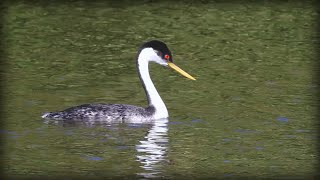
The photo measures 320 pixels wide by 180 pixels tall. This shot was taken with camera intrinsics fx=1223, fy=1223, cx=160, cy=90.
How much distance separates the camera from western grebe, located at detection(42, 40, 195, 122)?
18.7m

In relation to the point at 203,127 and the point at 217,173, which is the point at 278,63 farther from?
the point at 217,173

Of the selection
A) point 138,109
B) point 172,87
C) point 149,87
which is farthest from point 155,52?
point 172,87

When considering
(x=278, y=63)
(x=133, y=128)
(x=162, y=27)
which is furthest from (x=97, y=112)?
(x=162, y=27)

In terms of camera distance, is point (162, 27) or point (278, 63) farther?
point (162, 27)

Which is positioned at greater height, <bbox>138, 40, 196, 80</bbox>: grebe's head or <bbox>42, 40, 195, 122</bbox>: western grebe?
<bbox>138, 40, 196, 80</bbox>: grebe's head

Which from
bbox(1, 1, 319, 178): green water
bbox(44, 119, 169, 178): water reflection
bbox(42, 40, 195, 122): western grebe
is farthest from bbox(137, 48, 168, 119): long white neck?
bbox(1, 1, 319, 178): green water

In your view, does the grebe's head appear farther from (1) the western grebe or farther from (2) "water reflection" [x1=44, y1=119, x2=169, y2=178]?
(2) "water reflection" [x1=44, y1=119, x2=169, y2=178]

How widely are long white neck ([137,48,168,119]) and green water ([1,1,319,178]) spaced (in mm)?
291

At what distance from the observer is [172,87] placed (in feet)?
69.8

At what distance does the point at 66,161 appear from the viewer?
16078 millimetres

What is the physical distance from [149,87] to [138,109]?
0.91 metres

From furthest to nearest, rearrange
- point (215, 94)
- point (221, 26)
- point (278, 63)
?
point (221, 26) < point (278, 63) < point (215, 94)

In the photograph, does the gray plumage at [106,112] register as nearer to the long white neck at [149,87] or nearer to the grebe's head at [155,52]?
the long white neck at [149,87]

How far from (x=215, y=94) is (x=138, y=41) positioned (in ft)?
15.3
